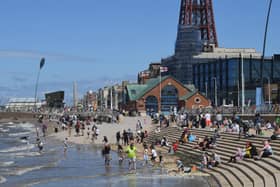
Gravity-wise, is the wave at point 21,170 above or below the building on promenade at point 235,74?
below

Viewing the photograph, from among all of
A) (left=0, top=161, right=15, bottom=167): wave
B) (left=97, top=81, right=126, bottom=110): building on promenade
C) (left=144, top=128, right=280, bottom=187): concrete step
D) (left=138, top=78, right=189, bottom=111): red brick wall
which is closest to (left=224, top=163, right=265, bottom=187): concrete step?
(left=144, top=128, right=280, bottom=187): concrete step

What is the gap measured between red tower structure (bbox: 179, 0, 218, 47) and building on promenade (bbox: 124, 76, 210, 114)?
5157cm

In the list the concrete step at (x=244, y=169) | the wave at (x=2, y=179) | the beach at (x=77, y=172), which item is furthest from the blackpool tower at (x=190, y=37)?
the wave at (x=2, y=179)

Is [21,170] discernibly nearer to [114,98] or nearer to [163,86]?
[163,86]

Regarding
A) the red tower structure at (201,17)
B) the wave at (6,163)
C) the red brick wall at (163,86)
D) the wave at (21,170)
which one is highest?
the red tower structure at (201,17)

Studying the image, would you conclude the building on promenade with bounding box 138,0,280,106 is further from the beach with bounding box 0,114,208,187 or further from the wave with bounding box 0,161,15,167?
the wave with bounding box 0,161,15,167

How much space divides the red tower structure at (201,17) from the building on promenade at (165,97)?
51.6 metres

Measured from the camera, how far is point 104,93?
155 metres

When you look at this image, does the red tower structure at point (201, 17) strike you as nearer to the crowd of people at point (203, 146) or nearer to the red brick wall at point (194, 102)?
the red brick wall at point (194, 102)

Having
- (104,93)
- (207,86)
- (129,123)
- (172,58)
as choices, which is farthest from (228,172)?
(104,93)

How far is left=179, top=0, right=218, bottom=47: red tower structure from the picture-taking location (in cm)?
12756

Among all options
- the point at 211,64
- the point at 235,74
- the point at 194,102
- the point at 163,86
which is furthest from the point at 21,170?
the point at 211,64

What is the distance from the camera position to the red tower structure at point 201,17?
127562mm

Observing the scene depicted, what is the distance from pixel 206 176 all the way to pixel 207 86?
245 ft
